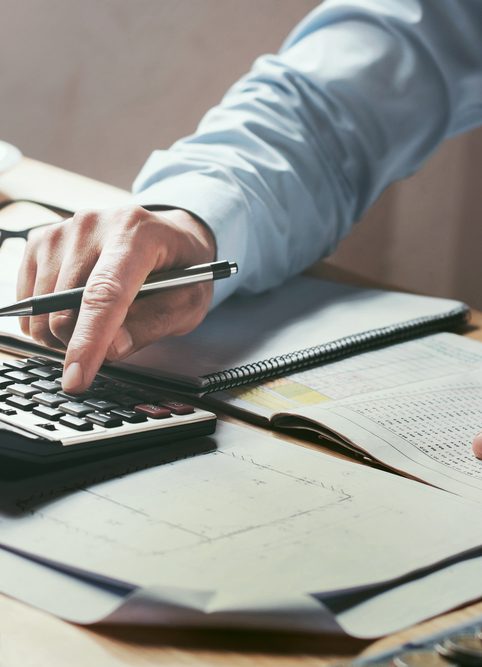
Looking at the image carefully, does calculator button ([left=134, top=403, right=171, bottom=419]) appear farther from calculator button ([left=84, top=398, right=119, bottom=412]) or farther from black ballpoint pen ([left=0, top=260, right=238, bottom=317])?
black ballpoint pen ([left=0, top=260, right=238, bottom=317])

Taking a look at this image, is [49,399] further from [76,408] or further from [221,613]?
[221,613]

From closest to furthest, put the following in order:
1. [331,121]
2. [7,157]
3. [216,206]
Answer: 1. [216,206]
2. [331,121]
3. [7,157]

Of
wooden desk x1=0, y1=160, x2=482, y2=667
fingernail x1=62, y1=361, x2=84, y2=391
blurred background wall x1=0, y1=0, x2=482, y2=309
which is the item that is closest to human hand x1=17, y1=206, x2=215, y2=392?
fingernail x1=62, y1=361, x2=84, y2=391

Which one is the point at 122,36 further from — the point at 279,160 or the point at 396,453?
the point at 396,453

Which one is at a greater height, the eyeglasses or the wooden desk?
the wooden desk

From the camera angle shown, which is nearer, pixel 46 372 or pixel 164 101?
pixel 46 372

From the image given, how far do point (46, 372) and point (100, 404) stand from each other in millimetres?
66

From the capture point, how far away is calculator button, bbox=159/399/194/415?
58 cm

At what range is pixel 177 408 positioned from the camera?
582mm

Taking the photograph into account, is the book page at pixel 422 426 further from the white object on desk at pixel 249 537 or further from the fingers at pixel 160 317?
the fingers at pixel 160 317

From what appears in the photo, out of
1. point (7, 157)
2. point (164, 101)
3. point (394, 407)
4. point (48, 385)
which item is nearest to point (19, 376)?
point (48, 385)

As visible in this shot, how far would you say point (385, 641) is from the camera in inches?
15.1

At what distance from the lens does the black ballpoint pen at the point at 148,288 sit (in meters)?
0.65

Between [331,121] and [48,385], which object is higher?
[331,121]
